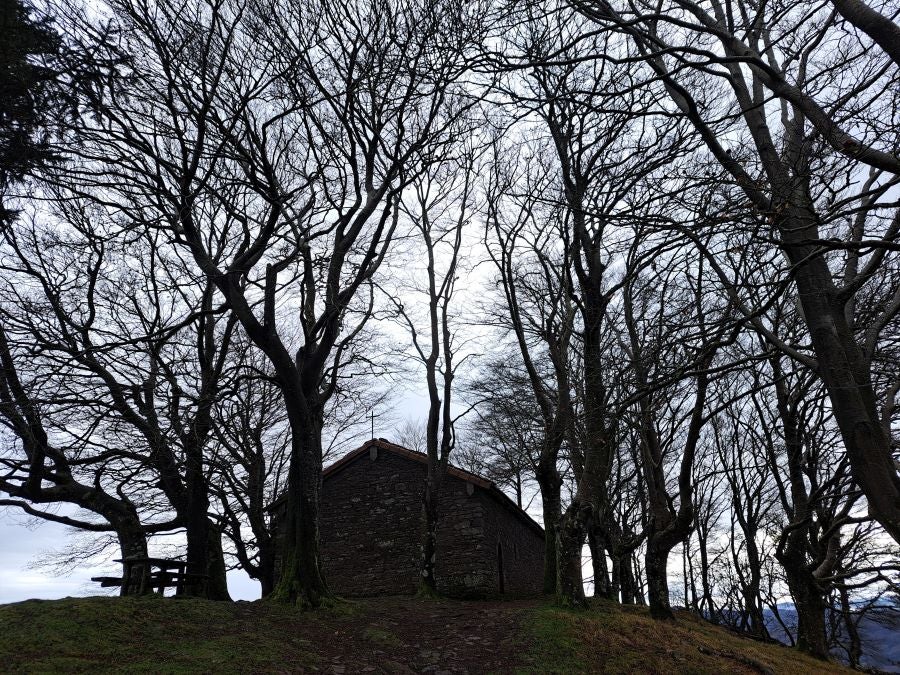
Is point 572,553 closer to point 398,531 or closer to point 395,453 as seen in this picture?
point 398,531

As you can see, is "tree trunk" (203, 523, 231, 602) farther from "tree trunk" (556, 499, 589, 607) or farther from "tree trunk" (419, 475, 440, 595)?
"tree trunk" (556, 499, 589, 607)

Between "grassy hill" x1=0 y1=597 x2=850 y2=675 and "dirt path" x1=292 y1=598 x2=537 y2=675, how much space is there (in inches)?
0.7

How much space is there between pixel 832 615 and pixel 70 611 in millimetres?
21464

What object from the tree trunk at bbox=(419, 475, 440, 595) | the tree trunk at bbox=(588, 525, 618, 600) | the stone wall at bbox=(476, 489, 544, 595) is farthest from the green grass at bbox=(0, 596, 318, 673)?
the tree trunk at bbox=(588, 525, 618, 600)

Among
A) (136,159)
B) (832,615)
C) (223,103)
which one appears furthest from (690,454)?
(832,615)

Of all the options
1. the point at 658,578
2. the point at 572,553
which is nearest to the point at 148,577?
the point at 572,553

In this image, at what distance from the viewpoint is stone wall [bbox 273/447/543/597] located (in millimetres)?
17812

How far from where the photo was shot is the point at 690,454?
11219mm

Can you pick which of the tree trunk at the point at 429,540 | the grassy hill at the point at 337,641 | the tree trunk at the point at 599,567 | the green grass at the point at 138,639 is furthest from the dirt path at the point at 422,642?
the tree trunk at the point at 599,567

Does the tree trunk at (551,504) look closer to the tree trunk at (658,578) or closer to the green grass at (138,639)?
the tree trunk at (658,578)

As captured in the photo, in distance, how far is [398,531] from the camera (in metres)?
18.8

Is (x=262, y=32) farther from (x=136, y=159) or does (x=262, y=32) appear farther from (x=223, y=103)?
(x=136, y=159)

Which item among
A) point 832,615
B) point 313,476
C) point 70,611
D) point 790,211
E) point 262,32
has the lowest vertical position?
point 832,615

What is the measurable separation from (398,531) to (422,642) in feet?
31.7
